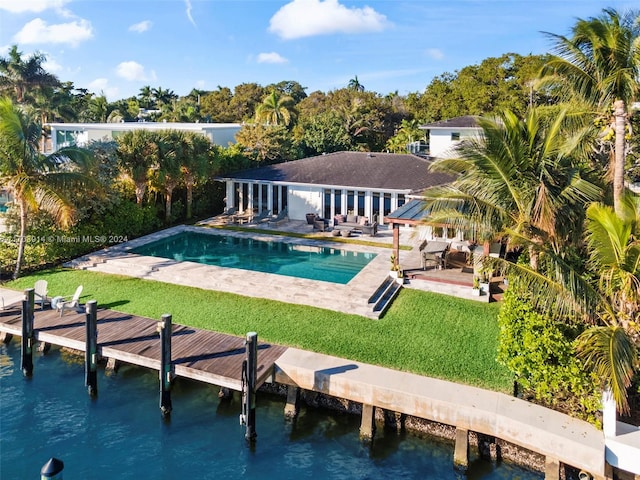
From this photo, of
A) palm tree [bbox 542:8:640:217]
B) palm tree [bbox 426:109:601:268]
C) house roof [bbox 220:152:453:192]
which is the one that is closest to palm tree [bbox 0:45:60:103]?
house roof [bbox 220:152:453:192]

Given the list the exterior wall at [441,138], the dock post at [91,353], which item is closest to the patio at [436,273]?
the dock post at [91,353]

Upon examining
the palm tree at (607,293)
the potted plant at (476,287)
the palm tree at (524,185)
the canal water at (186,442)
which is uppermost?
the palm tree at (524,185)

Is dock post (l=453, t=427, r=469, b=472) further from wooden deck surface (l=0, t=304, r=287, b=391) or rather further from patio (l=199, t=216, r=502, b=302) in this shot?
patio (l=199, t=216, r=502, b=302)

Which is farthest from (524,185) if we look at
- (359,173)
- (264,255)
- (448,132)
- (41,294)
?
(448,132)

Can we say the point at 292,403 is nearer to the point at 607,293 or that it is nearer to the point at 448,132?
the point at 607,293

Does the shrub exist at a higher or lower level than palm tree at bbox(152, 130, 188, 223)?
lower

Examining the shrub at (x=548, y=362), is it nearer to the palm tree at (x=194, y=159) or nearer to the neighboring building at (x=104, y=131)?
the palm tree at (x=194, y=159)

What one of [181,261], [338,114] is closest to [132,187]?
[181,261]
